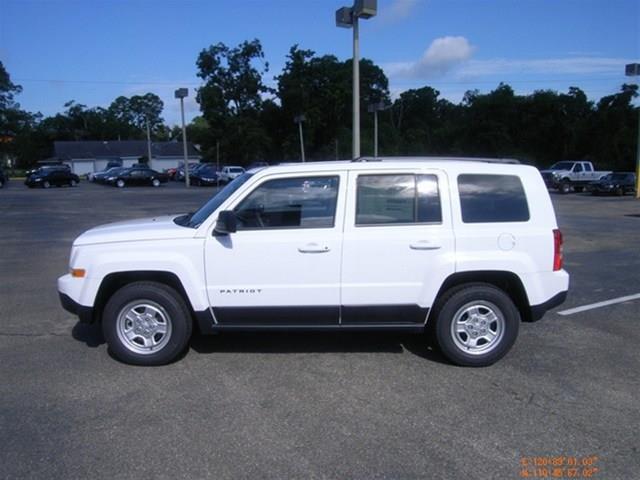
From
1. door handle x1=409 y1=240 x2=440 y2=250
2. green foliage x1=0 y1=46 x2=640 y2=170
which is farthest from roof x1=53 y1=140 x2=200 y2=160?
door handle x1=409 y1=240 x2=440 y2=250

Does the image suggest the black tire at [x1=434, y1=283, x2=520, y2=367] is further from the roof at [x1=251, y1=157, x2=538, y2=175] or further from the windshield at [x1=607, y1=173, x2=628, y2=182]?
the windshield at [x1=607, y1=173, x2=628, y2=182]

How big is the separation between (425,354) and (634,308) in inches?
135

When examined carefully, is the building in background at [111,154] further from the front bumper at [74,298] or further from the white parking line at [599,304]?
the front bumper at [74,298]

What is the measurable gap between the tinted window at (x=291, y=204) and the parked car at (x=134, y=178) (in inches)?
1689

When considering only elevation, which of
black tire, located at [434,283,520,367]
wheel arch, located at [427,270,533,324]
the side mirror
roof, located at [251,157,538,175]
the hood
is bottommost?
black tire, located at [434,283,520,367]

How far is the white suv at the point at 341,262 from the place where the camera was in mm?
5152

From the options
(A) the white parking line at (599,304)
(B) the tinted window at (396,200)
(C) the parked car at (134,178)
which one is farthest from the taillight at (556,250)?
(C) the parked car at (134,178)

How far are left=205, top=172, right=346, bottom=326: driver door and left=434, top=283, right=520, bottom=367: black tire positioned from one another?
38.4 inches

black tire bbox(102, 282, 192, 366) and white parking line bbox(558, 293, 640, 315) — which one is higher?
black tire bbox(102, 282, 192, 366)

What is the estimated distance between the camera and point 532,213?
532 centimetres

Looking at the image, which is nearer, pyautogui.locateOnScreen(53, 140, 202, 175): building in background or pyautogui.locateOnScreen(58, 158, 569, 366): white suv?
pyautogui.locateOnScreen(58, 158, 569, 366): white suv

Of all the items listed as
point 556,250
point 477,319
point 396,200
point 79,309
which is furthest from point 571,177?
point 79,309

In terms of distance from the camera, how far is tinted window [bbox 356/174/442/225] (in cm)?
523

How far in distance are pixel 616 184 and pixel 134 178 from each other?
112 ft
